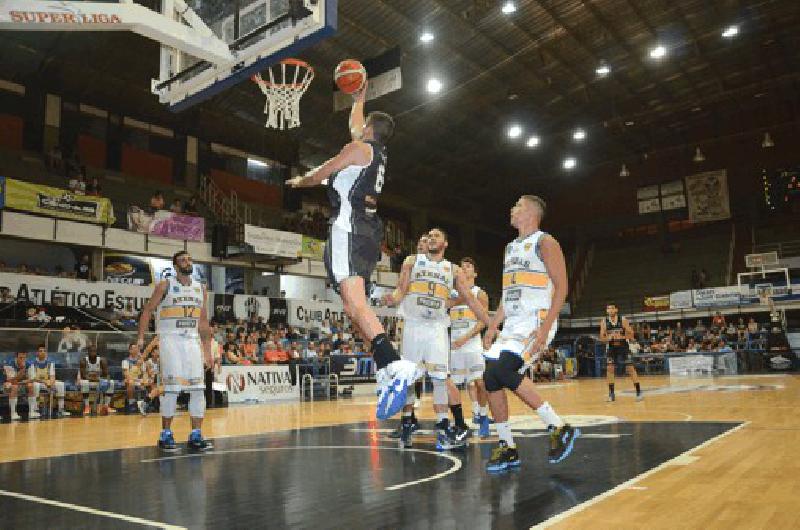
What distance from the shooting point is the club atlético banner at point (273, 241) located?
79.3 ft

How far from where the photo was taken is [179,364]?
7.38m

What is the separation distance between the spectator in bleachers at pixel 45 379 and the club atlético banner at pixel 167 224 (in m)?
8.58

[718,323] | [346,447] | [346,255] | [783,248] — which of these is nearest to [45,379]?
[346,447]

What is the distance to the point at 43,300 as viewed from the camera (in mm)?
18391

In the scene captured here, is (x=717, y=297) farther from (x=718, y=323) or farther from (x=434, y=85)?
(x=434, y=85)

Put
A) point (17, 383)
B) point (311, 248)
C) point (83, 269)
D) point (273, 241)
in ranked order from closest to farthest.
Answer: point (17, 383), point (83, 269), point (273, 241), point (311, 248)

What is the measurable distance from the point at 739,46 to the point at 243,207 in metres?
20.9

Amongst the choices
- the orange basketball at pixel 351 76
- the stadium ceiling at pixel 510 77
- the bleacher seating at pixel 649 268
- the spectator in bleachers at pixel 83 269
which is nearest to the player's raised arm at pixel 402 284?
the orange basketball at pixel 351 76

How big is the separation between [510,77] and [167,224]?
557 inches

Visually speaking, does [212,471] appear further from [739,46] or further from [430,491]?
[739,46]

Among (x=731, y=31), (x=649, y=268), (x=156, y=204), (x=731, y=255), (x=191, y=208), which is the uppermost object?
(x=731, y=31)

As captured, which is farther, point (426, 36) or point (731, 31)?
point (731, 31)

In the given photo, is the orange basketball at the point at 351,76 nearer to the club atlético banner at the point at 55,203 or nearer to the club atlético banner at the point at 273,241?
the club atlético banner at the point at 55,203

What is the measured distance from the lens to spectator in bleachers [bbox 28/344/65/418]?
13718mm
